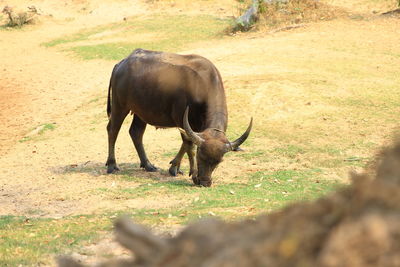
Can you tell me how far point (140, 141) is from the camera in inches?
497

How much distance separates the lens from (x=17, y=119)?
1731 centimetres

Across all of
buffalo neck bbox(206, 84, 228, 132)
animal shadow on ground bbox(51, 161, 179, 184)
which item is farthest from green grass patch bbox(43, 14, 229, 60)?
buffalo neck bbox(206, 84, 228, 132)

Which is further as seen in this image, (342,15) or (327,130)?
(342,15)

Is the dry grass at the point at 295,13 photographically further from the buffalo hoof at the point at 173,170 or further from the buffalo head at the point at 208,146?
the buffalo head at the point at 208,146

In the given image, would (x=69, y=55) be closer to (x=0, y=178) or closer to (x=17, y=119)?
(x=17, y=119)

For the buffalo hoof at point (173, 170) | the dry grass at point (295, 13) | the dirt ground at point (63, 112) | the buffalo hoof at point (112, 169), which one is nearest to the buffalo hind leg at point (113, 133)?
the buffalo hoof at point (112, 169)

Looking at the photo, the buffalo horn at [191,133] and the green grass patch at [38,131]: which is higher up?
the buffalo horn at [191,133]

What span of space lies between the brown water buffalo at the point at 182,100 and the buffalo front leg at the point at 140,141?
18 millimetres

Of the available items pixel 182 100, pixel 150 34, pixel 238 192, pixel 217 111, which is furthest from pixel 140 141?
pixel 150 34

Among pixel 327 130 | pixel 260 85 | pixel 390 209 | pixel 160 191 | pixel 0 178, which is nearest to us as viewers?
pixel 390 209

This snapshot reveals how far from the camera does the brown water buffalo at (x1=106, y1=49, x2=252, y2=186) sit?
10672mm

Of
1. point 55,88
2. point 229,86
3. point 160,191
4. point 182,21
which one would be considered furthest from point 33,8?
point 160,191

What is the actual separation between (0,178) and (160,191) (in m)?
3.45

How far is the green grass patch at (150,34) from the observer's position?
23.4 metres
